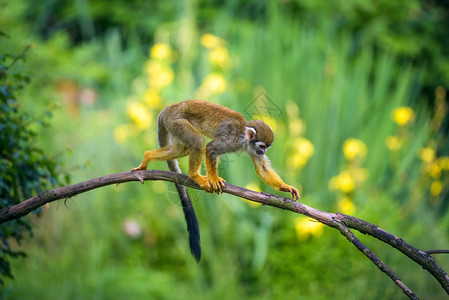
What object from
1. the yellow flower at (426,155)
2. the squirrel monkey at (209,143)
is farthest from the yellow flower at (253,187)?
the squirrel monkey at (209,143)

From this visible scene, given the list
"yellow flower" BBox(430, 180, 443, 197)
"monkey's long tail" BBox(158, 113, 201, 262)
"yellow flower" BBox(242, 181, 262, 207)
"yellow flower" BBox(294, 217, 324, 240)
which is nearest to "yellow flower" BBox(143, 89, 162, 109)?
"yellow flower" BBox(242, 181, 262, 207)

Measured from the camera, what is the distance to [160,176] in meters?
1.93

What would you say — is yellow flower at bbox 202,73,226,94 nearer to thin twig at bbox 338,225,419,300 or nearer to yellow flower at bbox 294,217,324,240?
yellow flower at bbox 294,217,324,240

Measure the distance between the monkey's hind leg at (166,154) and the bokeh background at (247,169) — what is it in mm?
1237

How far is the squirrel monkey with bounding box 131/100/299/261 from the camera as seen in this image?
Answer: 2.16 meters

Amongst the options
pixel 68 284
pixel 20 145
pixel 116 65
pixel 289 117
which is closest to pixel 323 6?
pixel 289 117

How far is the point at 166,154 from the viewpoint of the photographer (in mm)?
2336

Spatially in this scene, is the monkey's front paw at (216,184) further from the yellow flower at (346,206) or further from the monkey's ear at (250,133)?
the yellow flower at (346,206)

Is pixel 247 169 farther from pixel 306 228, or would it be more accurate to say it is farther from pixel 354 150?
pixel 354 150

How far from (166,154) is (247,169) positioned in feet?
9.34

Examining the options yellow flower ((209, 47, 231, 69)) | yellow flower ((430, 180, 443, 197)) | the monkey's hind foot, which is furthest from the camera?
yellow flower ((430, 180, 443, 197))

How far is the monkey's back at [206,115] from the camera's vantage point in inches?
90.8

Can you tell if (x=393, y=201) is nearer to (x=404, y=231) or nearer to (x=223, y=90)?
(x=404, y=231)

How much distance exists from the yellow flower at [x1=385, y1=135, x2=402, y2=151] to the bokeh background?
3 cm
